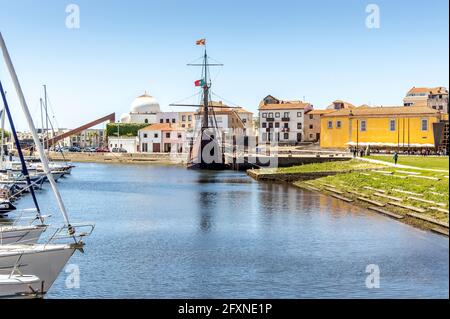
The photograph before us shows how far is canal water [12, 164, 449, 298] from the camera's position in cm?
2847

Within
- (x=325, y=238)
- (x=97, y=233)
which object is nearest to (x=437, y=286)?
(x=325, y=238)

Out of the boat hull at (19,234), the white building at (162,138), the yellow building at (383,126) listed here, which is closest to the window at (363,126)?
the yellow building at (383,126)

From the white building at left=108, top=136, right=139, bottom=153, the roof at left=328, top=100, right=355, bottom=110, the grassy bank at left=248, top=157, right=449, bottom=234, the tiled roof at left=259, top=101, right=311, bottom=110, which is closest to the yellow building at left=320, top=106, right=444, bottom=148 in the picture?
the grassy bank at left=248, top=157, right=449, bottom=234

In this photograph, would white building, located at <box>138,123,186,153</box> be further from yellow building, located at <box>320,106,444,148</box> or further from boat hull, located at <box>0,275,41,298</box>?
boat hull, located at <box>0,275,41,298</box>

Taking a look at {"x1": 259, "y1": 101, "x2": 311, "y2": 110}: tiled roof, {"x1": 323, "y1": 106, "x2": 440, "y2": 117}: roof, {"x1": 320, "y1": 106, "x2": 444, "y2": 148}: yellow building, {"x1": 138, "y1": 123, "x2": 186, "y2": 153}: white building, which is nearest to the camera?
{"x1": 320, "y1": 106, "x2": 444, "y2": 148}: yellow building

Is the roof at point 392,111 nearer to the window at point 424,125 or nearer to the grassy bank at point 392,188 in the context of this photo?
the window at point 424,125

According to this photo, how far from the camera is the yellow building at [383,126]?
4149 inches

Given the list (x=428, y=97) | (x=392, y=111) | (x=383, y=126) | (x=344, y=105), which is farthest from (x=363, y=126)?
(x=428, y=97)

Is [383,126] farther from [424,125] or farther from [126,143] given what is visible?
[126,143]

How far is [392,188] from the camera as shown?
60250mm

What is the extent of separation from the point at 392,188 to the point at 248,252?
27568 mm

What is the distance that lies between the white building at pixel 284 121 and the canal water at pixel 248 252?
289ft

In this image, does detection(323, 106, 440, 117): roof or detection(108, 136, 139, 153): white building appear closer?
detection(323, 106, 440, 117): roof

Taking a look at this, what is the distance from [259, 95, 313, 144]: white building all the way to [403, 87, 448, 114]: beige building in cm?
2468
